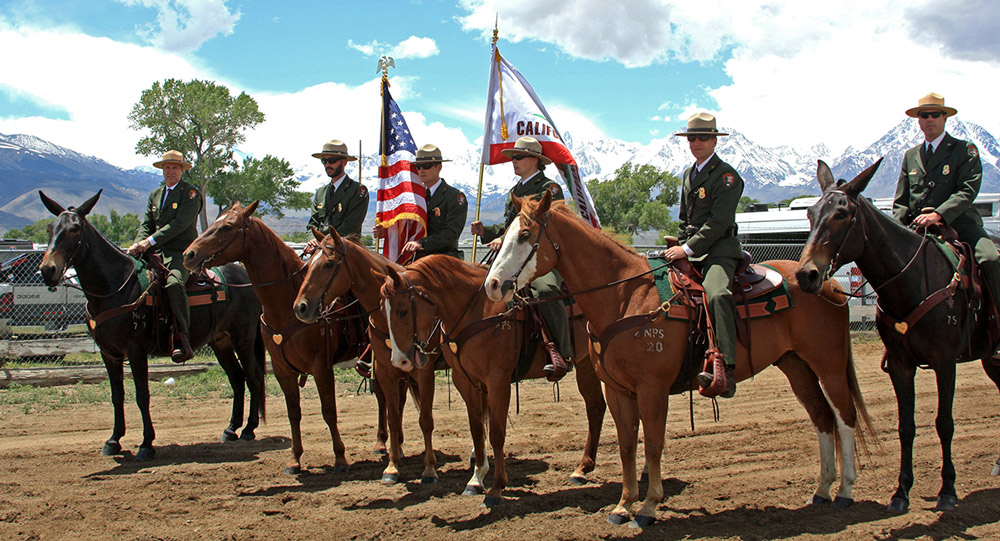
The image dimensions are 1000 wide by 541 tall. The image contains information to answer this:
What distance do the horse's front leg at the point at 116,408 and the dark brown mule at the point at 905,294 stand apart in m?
7.92

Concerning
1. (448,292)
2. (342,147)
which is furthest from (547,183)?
(342,147)

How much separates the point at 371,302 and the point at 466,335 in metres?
1.20

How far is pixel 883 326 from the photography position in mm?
6398

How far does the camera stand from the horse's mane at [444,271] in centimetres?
677

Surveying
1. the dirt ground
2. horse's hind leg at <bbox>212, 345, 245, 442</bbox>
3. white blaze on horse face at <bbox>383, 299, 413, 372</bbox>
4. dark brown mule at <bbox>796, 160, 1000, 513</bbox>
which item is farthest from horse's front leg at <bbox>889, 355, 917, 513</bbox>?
horse's hind leg at <bbox>212, 345, 245, 442</bbox>

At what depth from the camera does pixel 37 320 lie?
49.8ft

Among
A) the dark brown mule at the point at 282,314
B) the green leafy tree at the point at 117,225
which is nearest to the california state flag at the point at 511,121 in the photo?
the dark brown mule at the point at 282,314

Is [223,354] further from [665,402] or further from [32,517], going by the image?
[665,402]

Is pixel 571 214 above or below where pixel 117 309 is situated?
above

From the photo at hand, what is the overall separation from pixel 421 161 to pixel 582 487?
424cm

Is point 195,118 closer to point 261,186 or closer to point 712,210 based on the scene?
point 261,186

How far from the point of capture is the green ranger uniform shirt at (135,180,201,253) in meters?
9.38

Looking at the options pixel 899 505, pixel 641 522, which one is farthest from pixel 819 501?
pixel 641 522

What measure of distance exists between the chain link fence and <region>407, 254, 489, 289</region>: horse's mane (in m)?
7.52
